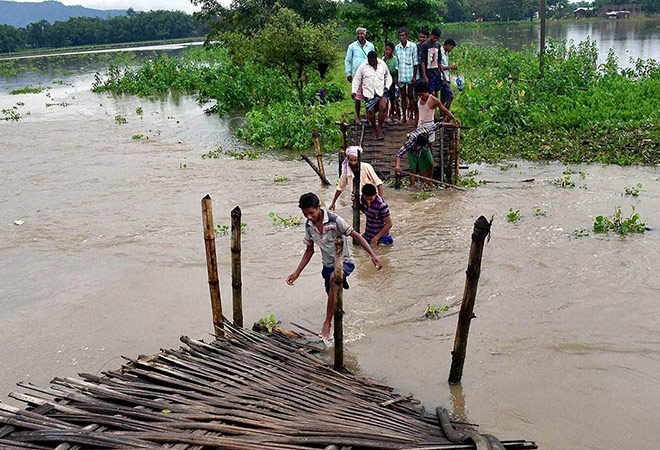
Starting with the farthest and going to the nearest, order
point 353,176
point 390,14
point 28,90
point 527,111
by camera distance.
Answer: point 28,90 < point 390,14 < point 527,111 < point 353,176

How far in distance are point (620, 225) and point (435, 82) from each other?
3706mm

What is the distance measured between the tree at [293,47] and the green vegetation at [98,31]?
152 ft

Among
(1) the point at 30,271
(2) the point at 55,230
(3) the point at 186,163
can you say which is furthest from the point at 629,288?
(3) the point at 186,163

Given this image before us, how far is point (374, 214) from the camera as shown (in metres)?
7.01

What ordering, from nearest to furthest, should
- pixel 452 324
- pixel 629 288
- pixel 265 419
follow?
pixel 265 419, pixel 452 324, pixel 629 288

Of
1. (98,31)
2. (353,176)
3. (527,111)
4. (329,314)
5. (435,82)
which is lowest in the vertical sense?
(329,314)

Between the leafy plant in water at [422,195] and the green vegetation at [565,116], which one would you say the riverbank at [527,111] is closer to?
the green vegetation at [565,116]

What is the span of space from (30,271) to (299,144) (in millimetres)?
6942

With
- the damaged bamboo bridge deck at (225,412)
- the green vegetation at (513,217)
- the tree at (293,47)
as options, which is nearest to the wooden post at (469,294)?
the damaged bamboo bridge deck at (225,412)

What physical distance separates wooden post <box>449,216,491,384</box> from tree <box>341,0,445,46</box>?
49.2 ft

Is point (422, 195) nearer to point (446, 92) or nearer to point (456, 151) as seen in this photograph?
point (456, 151)

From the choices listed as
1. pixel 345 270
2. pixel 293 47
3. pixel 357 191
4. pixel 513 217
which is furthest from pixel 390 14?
pixel 345 270

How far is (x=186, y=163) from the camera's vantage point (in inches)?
518

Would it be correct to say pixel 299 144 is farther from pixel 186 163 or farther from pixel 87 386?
pixel 87 386
